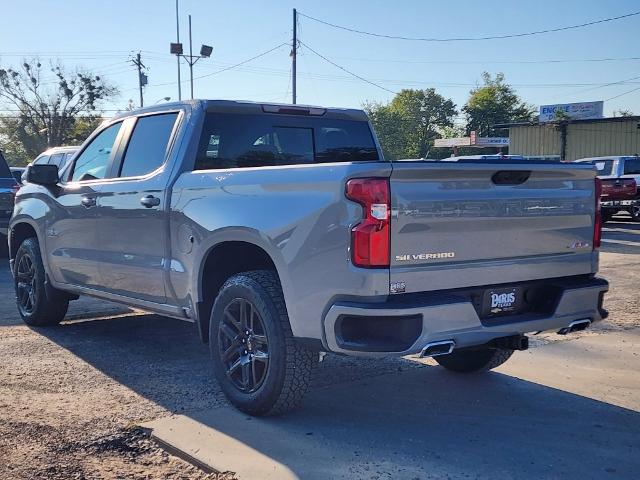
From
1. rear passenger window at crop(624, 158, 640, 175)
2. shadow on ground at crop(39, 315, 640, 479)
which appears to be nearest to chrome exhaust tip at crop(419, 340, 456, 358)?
shadow on ground at crop(39, 315, 640, 479)

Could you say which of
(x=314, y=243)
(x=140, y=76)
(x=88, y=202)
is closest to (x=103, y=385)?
(x=88, y=202)

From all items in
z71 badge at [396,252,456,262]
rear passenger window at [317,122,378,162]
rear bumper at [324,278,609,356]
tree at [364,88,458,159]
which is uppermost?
tree at [364,88,458,159]

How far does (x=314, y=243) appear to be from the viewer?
151 inches

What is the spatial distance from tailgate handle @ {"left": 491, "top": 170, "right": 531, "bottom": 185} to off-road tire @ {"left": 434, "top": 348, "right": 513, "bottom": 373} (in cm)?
153

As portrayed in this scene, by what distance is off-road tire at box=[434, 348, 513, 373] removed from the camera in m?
5.26

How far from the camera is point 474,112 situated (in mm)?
79000

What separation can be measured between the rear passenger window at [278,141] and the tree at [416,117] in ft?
242

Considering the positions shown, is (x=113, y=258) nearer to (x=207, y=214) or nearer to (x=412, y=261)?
(x=207, y=214)

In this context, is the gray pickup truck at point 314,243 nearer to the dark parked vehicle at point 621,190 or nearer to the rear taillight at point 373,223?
the rear taillight at point 373,223

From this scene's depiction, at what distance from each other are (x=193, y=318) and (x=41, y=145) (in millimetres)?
58352

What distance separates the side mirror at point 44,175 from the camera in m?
6.29

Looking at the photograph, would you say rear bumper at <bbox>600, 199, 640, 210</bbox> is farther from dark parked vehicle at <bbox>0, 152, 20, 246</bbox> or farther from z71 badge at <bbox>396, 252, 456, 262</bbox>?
z71 badge at <bbox>396, 252, 456, 262</bbox>

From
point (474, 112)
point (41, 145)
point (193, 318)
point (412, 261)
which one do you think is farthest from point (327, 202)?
point (474, 112)

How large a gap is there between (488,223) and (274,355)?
1.43 metres
